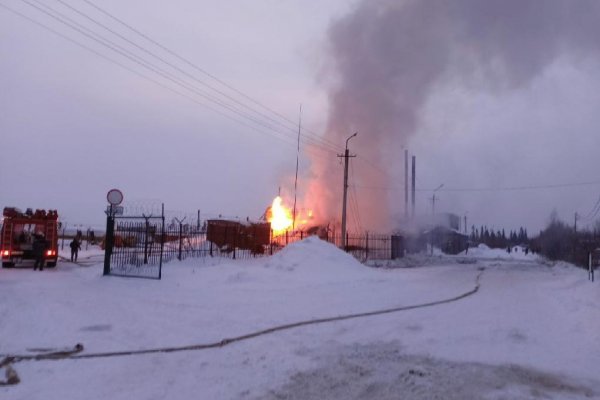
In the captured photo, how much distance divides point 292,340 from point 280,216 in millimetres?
36526

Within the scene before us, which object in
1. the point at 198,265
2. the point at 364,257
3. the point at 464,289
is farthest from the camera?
the point at 364,257

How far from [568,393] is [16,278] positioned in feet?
61.8

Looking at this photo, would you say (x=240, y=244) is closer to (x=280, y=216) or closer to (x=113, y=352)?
(x=280, y=216)

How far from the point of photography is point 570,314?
50.3ft

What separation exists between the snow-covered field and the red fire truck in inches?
244

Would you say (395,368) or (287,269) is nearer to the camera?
(395,368)

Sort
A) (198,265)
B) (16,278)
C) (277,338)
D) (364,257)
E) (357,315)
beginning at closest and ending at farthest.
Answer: (277,338), (357,315), (16,278), (198,265), (364,257)

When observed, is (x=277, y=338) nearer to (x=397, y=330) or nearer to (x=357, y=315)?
(x=397, y=330)

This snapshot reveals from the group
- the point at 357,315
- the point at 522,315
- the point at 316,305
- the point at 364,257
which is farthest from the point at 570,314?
the point at 364,257

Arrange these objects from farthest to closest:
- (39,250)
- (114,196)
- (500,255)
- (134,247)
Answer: (500,255) < (39,250) < (134,247) < (114,196)

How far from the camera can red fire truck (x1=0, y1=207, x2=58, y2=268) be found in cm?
2673

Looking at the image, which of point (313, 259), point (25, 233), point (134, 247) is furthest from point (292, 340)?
point (25, 233)

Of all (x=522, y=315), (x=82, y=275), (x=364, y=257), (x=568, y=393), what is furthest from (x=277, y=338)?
(x=364, y=257)

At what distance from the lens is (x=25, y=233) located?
27688mm
